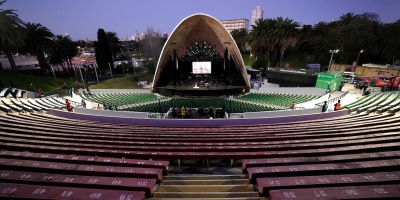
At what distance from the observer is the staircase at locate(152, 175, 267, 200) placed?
4285 millimetres

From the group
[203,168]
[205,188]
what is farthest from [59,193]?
[203,168]

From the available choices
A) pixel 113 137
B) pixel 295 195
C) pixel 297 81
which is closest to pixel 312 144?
pixel 295 195

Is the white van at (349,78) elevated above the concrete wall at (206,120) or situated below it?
above

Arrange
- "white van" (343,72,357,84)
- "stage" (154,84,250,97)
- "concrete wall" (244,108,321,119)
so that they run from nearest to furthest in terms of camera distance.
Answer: "concrete wall" (244,108,321,119), "stage" (154,84,250,97), "white van" (343,72,357,84)

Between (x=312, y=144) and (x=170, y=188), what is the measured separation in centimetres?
596

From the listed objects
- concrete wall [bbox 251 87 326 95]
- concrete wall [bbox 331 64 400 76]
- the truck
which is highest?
concrete wall [bbox 331 64 400 76]

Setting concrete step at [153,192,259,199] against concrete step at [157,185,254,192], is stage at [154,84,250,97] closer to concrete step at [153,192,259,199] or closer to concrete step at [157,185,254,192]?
concrete step at [157,185,254,192]

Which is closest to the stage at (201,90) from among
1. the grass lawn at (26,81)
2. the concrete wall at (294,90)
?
the concrete wall at (294,90)

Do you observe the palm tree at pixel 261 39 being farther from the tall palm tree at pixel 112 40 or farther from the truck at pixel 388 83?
the tall palm tree at pixel 112 40

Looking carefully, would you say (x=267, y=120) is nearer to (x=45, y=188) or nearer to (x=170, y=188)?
(x=170, y=188)

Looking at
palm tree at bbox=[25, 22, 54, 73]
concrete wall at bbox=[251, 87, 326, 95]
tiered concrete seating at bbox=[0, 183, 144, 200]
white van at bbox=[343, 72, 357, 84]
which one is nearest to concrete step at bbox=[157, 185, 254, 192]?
tiered concrete seating at bbox=[0, 183, 144, 200]

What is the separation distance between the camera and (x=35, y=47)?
4606cm

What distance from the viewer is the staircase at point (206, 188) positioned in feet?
14.1

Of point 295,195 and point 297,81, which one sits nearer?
point 295,195
